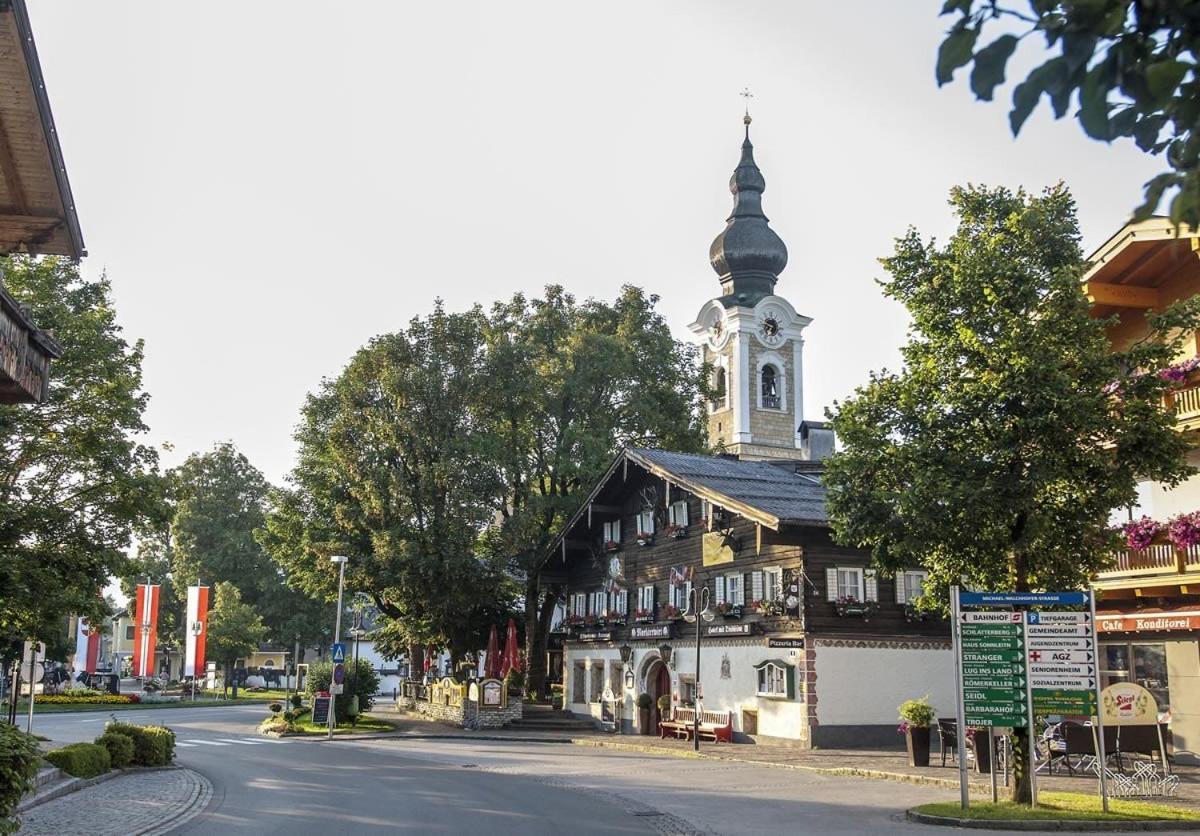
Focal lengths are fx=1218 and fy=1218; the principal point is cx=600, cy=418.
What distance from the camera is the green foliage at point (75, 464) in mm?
29000

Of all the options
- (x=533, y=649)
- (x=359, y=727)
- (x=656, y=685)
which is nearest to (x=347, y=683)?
(x=359, y=727)

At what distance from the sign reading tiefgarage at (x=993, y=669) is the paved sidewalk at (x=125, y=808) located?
36.9 feet

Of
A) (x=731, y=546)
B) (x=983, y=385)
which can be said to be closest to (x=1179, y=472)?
(x=983, y=385)

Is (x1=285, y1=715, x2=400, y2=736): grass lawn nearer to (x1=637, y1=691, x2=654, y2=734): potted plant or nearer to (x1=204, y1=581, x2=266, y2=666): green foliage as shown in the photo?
(x1=637, y1=691, x2=654, y2=734): potted plant

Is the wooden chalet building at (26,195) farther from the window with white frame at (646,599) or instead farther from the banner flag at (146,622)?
the window with white frame at (646,599)

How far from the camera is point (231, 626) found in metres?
70.1

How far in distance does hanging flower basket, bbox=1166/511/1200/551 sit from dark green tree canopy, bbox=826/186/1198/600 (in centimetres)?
435

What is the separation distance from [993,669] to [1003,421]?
362 cm

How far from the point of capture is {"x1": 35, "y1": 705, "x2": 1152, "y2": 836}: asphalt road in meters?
16.1

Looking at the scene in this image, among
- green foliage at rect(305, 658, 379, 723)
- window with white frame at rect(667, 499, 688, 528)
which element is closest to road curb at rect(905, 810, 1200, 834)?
window with white frame at rect(667, 499, 688, 528)

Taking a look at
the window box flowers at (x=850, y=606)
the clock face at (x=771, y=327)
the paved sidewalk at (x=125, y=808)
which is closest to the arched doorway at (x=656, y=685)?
the window box flowers at (x=850, y=606)

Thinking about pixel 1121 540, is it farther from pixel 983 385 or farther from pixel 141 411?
pixel 141 411

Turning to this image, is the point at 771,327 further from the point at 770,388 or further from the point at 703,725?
the point at 703,725

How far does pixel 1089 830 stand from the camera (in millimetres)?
15688
